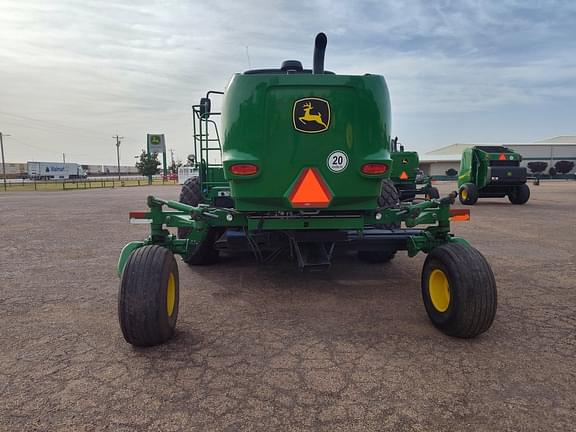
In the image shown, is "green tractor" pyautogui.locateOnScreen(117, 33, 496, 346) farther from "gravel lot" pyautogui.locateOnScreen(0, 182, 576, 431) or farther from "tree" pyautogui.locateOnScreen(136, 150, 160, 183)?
"tree" pyautogui.locateOnScreen(136, 150, 160, 183)

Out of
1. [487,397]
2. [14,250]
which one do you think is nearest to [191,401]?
[487,397]

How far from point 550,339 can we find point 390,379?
1.61 metres

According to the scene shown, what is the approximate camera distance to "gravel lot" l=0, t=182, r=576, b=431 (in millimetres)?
2318

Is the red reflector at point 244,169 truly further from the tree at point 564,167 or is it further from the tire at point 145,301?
the tree at point 564,167

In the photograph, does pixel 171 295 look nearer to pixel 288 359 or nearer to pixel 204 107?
pixel 288 359

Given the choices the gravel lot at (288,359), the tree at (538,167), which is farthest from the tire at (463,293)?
the tree at (538,167)

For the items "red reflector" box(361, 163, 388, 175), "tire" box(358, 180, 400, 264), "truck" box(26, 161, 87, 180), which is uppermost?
"truck" box(26, 161, 87, 180)

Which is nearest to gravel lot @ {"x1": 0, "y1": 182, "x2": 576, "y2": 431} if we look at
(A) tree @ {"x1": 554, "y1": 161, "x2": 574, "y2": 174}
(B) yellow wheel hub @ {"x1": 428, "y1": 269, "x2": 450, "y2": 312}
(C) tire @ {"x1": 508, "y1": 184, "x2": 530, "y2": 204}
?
(B) yellow wheel hub @ {"x1": 428, "y1": 269, "x2": 450, "y2": 312}

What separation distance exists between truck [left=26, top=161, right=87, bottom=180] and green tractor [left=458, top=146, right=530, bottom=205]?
78647 mm

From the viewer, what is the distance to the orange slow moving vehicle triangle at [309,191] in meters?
3.51

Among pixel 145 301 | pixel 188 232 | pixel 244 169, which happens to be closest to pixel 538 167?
pixel 188 232

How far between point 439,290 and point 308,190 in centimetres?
149

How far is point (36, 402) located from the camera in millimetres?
2459

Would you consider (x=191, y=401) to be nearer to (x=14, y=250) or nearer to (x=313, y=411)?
(x=313, y=411)
